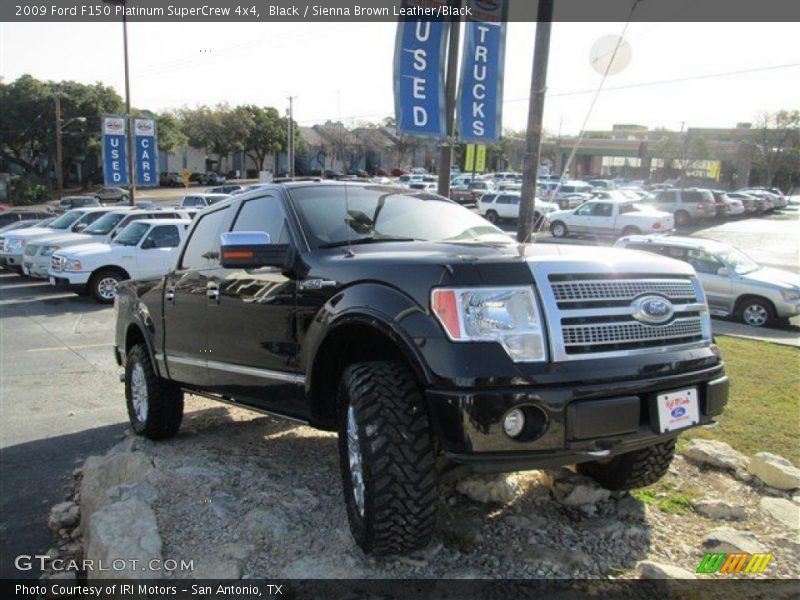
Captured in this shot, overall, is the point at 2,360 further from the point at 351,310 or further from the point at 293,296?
the point at 351,310

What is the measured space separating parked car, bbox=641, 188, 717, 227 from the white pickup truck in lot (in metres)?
7.14

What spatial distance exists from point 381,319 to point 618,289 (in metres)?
1.06

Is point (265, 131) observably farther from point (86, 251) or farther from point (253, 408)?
point (253, 408)

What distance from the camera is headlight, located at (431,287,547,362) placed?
2.67m

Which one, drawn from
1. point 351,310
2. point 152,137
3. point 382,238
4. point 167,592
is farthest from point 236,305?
point 152,137

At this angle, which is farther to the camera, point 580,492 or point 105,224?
point 105,224

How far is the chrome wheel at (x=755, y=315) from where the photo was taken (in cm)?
1279

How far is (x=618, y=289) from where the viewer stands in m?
2.93

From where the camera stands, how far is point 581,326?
→ 2773 mm

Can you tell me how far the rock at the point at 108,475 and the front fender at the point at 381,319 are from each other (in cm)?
197

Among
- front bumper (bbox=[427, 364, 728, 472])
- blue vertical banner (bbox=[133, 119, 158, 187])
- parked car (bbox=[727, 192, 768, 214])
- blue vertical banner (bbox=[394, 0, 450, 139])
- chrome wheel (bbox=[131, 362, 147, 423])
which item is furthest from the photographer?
parked car (bbox=[727, 192, 768, 214])

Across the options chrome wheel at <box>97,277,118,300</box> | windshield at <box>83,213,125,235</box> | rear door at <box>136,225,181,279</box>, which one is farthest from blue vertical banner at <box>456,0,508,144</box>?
windshield at <box>83,213,125,235</box>

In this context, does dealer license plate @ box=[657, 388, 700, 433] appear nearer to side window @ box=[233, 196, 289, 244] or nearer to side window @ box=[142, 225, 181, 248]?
side window @ box=[233, 196, 289, 244]

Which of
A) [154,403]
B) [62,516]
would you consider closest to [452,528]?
[154,403]
